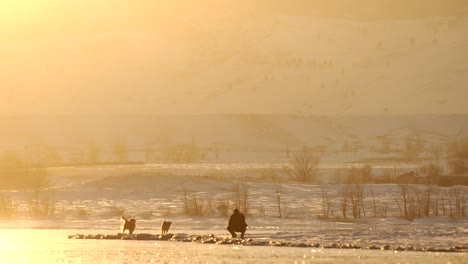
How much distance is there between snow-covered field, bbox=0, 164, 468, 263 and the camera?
27.6 m

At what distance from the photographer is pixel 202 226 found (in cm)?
4025

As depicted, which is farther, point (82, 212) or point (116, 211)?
point (116, 211)

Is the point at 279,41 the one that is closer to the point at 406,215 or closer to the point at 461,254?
the point at 406,215

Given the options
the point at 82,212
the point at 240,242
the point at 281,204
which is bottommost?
the point at 240,242

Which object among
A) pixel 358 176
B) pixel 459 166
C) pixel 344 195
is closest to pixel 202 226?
pixel 344 195

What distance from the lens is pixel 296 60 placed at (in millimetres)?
175000

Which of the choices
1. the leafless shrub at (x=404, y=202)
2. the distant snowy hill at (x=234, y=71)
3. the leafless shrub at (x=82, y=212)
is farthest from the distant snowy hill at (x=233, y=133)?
the leafless shrub at (x=82, y=212)

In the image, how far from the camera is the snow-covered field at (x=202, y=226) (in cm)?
2761

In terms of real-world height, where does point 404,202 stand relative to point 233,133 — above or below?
below

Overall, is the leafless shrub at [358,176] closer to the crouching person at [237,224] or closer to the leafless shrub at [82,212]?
the leafless shrub at [82,212]

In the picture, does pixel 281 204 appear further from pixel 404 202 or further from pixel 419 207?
pixel 419 207

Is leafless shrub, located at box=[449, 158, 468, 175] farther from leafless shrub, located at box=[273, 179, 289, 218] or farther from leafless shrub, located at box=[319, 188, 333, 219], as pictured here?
leafless shrub, located at box=[319, 188, 333, 219]

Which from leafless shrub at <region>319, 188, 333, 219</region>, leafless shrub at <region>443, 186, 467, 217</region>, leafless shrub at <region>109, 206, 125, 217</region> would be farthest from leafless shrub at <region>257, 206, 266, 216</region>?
leafless shrub at <region>443, 186, 467, 217</region>

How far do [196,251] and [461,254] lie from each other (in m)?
6.36
